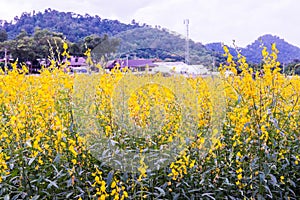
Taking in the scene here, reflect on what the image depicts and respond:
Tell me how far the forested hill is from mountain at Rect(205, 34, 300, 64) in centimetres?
232

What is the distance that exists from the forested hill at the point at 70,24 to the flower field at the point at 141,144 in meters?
3.74

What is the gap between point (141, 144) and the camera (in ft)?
9.86

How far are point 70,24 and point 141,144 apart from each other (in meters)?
11.2

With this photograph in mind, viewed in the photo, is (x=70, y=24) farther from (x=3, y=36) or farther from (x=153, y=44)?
(x=153, y=44)

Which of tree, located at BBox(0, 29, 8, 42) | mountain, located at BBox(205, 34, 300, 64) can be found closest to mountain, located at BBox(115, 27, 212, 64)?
mountain, located at BBox(205, 34, 300, 64)

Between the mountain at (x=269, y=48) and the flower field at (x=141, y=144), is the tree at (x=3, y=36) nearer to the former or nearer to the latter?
the mountain at (x=269, y=48)

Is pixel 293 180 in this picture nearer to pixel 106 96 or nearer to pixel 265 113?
pixel 265 113

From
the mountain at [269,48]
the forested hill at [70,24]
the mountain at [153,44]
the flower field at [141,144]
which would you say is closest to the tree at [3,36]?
the forested hill at [70,24]

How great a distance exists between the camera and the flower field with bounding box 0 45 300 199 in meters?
2.92

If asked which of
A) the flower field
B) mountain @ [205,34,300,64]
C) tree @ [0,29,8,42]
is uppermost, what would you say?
tree @ [0,29,8,42]

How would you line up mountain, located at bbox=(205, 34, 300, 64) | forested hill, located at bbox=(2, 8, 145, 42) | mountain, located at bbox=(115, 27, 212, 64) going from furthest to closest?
forested hill, located at bbox=(2, 8, 145, 42) < mountain, located at bbox=(205, 34, 300, 64) < mountain, located at bbox=(115, 27, 212, 64)

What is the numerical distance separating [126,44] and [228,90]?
1213 mm

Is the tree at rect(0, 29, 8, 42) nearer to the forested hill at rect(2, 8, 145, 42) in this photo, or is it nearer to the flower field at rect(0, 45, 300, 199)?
the forested hill at rect(2, 8, 145, 42)

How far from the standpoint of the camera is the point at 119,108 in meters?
3.57
